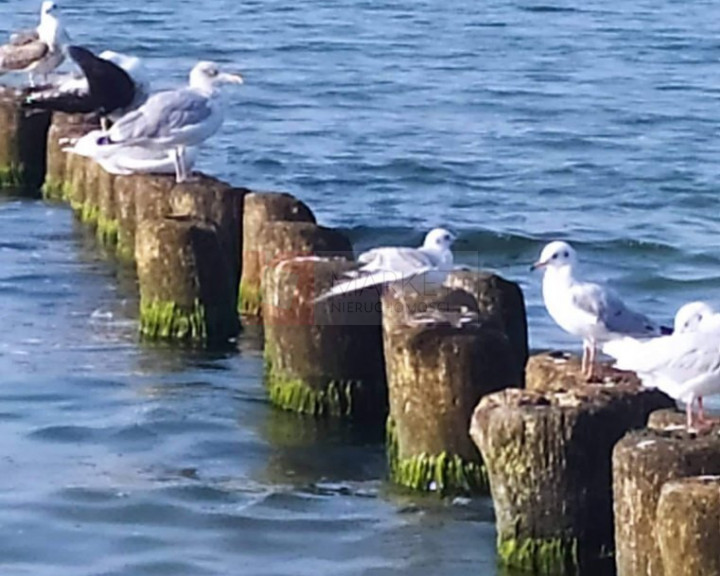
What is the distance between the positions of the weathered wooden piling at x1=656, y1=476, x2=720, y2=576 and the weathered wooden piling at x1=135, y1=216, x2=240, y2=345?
5434mm

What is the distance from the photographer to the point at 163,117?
46.6 ft

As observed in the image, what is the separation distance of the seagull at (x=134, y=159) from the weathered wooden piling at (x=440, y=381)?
14.7 ft

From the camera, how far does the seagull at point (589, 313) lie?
9633 millimetres

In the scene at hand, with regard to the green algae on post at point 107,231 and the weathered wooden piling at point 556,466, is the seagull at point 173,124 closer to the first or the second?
the green algae on post at point 107,231

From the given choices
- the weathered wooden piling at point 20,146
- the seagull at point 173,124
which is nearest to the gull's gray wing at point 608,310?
the seagull at point 173,124

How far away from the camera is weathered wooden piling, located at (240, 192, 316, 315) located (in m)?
12.6

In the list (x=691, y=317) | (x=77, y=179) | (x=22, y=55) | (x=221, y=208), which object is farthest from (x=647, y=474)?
(x=22, y=55)

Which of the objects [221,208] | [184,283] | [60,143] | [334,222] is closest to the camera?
[184,283]

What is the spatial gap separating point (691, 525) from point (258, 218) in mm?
5760

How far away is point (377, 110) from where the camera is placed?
81.5 feet

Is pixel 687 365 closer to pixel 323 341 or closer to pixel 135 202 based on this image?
pixel 323 341

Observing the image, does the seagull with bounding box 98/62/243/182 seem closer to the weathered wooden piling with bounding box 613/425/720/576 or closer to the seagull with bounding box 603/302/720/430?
the seagull with bounding box 603/302/720/430

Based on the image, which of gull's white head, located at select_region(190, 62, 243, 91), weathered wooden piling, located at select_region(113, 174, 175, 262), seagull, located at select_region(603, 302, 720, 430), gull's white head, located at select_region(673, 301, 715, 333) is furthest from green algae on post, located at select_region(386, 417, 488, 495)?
gull's white head, located at select_region(190, 62, 243, 91)

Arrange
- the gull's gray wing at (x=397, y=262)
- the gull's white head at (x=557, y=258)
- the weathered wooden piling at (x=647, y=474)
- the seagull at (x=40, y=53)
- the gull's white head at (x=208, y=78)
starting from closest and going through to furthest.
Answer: the weathered wooden piling at (x=647, y=474)
the gull's white head at (x=557, y=258)
the gull's gray wing at (x=397, y=262)
the gull's white head at (x=208, y=78)
the seagull at (x=40, y=53)
